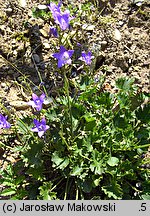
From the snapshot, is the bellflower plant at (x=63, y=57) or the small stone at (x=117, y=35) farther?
the small stone at (x=117, y=35)

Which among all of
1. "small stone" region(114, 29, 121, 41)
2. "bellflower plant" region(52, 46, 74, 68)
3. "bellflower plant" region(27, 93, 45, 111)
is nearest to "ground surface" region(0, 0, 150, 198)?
"small stone" region(114, 29, 121, 41)

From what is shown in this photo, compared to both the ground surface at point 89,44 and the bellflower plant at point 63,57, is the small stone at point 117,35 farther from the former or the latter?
the bellflower plant at point 63,57

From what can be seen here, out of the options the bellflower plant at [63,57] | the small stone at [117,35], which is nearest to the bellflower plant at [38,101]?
the bellflower plant at [63,57]

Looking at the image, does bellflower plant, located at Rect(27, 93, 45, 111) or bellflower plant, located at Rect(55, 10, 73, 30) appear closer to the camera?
bellflower plant, located at Rect(55, 10, 73, 30)

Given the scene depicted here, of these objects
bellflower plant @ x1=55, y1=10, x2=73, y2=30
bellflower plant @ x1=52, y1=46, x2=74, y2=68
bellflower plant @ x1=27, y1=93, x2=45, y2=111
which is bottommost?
bellflower plant @ x1=27, y1=93, x2=45, y2=111

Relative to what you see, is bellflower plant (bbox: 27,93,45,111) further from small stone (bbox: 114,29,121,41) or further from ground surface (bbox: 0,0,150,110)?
small stone (bbox: 114,29,121,41)

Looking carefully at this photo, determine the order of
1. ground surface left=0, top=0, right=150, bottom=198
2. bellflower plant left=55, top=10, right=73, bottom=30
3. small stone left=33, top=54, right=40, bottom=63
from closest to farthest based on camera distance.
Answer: bellflower plant left=55, top=10, right=73, bottom=30 → ground surface left=0, top=0, right=150, bottom=198 → small stone left=33, top=54, right=40, bottom=63

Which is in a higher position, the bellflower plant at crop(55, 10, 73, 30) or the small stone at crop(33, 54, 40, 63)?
the bellflower plant at crop(55, 10, 73, 30)

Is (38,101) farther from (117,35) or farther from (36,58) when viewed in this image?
(117,35)

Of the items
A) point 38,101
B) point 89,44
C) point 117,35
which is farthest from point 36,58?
point 38,101

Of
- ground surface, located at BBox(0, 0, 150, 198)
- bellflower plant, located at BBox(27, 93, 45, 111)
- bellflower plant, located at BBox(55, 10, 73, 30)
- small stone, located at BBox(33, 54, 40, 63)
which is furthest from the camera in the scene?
small stone, located at BBox(33, 54, 40, 63)

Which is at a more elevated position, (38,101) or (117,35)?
(117,35)
